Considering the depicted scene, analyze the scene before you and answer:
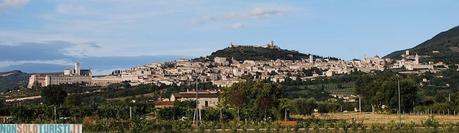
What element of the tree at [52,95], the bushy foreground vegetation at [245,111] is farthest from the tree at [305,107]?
the tree at [52,95]

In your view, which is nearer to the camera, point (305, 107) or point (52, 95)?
point (305, 107)

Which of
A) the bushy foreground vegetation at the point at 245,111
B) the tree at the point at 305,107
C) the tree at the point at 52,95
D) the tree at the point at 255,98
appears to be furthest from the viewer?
the tree at the point at 52,95

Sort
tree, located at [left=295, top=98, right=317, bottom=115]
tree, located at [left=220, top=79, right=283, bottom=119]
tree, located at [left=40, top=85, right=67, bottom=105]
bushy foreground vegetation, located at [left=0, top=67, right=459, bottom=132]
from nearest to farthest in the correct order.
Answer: bushy foreground vegetation, located at [left=0, top=67, right=459, bottom=132] → tree, located at [left=220, top=79, right=283, bottom=119] → tree, located at [left=295, top=98, right=317, bottom=115] → tree, located at [left=40, top=85, right=67, bottom=105]

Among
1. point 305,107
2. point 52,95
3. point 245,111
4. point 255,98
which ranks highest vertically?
point 255,98

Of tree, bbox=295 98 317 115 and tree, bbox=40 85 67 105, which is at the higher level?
tree, bbox=40 85 67 105

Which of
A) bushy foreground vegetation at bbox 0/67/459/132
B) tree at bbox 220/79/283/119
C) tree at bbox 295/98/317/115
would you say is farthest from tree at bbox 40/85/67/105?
tree at bbox 295/98/317/115

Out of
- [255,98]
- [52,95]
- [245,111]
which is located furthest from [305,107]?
[52,95]

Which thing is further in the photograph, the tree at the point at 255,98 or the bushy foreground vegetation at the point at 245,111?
the tree at the point at 255,98

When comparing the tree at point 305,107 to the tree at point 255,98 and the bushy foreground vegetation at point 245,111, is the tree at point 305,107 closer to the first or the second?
the bushy foreground vegetation at point 245,111

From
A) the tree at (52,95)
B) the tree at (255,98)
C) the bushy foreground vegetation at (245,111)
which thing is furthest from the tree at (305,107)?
the tree at (52,95)

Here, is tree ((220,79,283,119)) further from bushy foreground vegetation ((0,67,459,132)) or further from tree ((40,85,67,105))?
tree ((40,85,67,105))

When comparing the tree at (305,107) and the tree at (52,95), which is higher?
the tree at (52,95)

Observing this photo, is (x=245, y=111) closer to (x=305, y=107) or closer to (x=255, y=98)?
(x=255, y=98)

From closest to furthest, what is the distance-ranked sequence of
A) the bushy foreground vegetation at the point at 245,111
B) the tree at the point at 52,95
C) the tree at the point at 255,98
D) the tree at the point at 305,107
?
the bushy foreground vegetation at the point at 245,111, the tree at the point at 255,98, the tree at the point at 305,107, the tree at the point at 52,95
